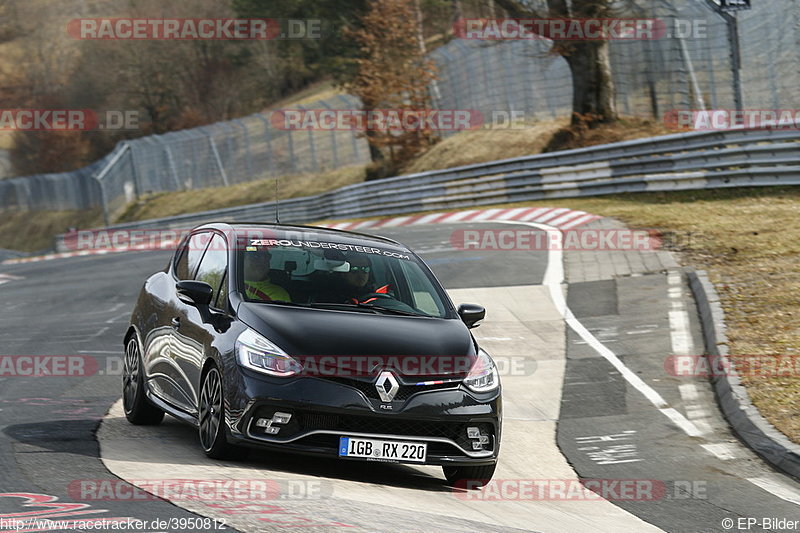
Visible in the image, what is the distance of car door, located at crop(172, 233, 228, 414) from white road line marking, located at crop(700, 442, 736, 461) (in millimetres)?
4125

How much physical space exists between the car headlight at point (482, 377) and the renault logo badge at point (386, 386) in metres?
0.56

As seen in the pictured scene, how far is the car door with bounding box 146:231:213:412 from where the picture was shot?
8.22m

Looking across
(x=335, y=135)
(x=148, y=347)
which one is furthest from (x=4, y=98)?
(x=148, y=347)

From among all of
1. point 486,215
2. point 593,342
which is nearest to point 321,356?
point 593,342

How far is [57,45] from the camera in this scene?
97.2 metres

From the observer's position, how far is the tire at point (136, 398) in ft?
29.5

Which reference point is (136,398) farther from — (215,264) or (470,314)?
(470,314)

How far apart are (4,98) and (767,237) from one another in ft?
282

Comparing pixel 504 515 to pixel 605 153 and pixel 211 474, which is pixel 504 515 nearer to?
pixel 211 474

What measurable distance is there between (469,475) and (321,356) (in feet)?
4.60
